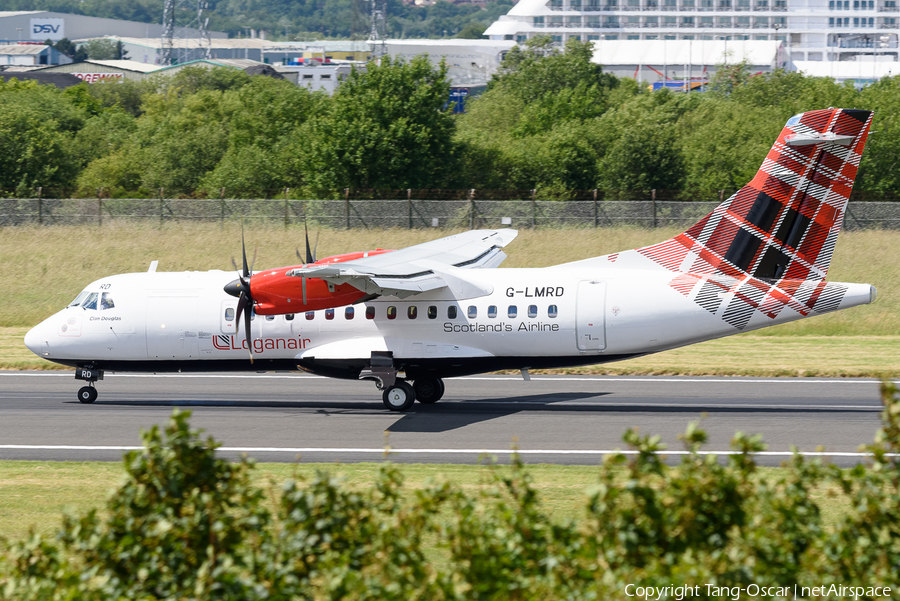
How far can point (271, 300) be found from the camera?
67.9ft

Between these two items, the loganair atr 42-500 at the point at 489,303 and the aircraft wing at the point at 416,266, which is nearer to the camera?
the aircraft wing at the point at 416,266

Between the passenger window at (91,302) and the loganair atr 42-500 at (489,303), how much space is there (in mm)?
30

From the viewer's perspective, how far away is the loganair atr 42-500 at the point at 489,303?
66.3ft

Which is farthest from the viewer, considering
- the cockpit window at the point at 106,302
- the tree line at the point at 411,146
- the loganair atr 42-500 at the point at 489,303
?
the tree line at the point at 411,146

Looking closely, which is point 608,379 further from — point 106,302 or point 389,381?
point 106,302

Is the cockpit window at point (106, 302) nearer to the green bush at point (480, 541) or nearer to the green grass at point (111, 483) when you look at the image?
the green grass at point (111, 483)

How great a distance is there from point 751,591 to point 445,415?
49.8 feet

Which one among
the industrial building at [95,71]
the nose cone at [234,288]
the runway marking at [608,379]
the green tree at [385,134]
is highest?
the industrial building at [95,71]

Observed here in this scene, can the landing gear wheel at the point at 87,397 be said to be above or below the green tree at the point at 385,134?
below

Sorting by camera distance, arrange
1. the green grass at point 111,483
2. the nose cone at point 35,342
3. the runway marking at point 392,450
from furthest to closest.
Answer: the nose cone at point 35,342 < the runway marking at point 392,450 < the green grass at point 111,483

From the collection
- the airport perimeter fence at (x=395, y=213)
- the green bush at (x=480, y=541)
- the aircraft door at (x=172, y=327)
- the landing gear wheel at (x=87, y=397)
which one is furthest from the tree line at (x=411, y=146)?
the green bush at (x=480, y=541)

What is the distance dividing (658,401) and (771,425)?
3653 millimetres

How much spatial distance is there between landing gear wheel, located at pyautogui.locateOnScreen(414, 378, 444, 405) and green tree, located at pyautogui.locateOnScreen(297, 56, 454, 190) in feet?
112

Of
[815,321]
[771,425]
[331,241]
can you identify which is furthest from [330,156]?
[771,425]
